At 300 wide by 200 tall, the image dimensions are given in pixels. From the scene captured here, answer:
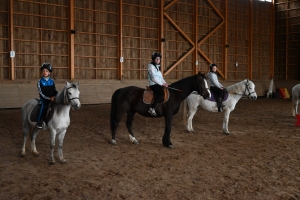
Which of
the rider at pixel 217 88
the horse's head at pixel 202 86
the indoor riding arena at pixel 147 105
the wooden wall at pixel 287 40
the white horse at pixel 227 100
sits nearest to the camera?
the indoor riding arena at pixel 147 105

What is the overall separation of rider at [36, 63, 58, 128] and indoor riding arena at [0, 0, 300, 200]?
7.7 inches

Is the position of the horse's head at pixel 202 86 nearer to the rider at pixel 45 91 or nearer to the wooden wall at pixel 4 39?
the rider at pixel 45 91

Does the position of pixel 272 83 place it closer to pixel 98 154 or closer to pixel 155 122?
pixel 155 122

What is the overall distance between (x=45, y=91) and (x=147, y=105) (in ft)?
8.39

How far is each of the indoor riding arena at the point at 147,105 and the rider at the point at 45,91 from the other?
20cm

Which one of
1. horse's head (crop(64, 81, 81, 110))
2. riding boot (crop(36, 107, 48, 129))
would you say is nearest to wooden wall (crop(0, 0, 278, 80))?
riding boot (crop(36, 107, 48, 129))

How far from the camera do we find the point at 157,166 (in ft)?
20.4

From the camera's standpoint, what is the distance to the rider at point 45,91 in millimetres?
6180

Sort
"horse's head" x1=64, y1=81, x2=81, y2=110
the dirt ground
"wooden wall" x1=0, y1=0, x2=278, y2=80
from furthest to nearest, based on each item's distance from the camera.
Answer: "wooden wall" x1=0, y1=0, x2=278, y2=80 < "horse's head" x1=64, y1=81, x2=81, y2=110 < the dirt ground

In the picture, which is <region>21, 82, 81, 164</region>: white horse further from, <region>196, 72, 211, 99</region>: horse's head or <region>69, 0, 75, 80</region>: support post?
<region>69, 0, 75, 80</region>: support post

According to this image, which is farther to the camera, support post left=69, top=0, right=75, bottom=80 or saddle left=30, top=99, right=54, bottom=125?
support post left=69, top=0, right=75, bottom=80

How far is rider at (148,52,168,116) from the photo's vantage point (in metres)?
7.76

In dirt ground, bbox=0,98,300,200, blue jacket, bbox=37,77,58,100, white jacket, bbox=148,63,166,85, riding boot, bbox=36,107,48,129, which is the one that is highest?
white jacket, bbox=148,63,166,85

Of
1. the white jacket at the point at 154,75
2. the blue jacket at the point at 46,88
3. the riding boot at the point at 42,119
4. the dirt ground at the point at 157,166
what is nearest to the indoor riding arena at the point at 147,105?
the dirt ground at the point at 157,166
